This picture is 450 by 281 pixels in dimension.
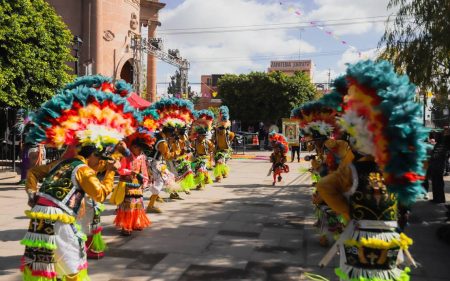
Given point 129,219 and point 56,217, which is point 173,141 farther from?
point 56,217

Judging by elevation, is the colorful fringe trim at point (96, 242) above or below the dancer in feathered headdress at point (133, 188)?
below

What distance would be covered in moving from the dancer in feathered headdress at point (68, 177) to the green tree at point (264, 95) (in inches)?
1304

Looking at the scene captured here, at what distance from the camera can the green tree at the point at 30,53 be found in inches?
497

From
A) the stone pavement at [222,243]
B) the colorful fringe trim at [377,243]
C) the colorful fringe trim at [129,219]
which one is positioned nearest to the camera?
the colorful fringe trim at [377,243]

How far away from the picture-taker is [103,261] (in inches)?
227

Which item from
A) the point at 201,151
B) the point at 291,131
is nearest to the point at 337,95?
the point at 201,151

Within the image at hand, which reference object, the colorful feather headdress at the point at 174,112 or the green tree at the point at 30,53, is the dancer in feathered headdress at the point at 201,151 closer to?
the colorful feather headdress at the point at 174,112

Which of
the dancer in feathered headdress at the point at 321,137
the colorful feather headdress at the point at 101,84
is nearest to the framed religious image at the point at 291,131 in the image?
the dancer in feathered headdress at the point at 321,137

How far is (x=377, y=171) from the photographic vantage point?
358 cm

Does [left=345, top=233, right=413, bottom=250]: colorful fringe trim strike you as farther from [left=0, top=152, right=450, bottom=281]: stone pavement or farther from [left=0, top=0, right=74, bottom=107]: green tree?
[left=0, top=0, right=74, bottom=107]: green tree

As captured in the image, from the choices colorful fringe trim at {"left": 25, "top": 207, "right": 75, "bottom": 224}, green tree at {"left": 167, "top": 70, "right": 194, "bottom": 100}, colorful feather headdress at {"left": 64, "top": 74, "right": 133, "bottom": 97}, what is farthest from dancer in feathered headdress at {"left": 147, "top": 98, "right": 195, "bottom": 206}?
green tree at {"left": 167, "top": 70, "right": 194, "bottom": 100}

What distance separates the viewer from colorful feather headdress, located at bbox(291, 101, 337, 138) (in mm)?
6332

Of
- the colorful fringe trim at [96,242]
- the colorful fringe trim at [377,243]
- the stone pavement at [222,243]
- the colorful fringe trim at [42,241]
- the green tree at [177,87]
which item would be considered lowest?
the stone pavement at [222,243]

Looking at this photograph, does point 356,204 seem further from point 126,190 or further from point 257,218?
point 257,218
